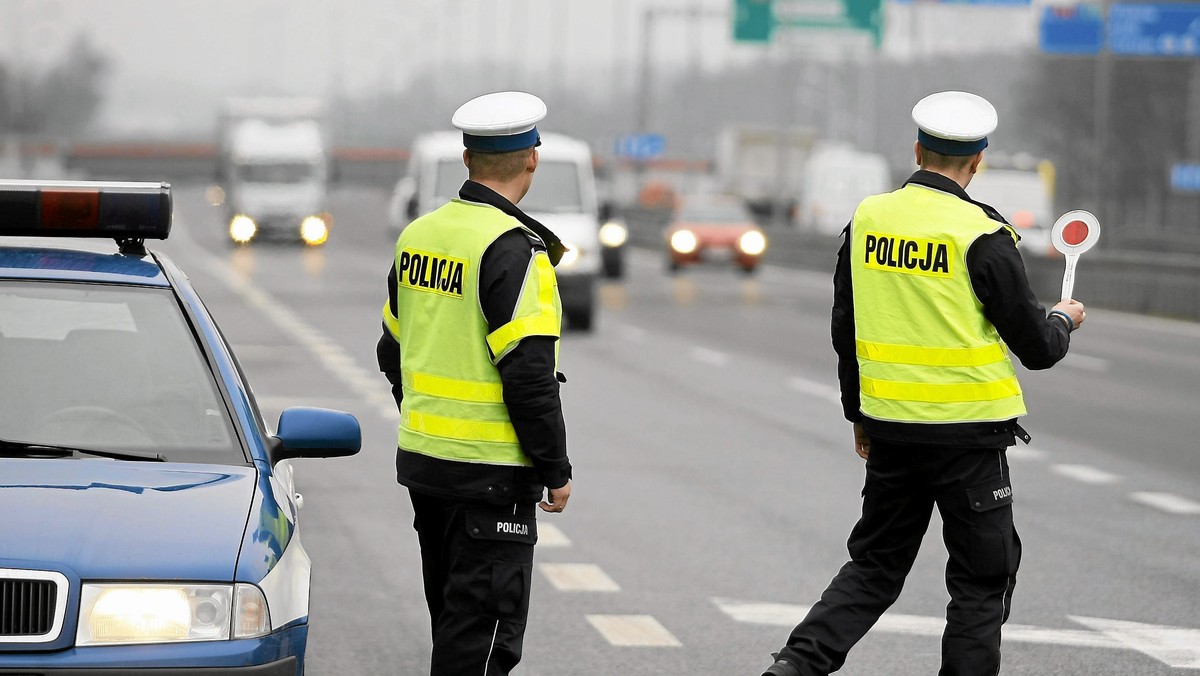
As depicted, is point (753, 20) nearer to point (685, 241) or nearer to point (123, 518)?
point (685, 241)

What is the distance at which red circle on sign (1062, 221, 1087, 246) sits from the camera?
609 cm

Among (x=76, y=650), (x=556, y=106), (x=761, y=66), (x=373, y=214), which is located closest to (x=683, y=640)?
(x=76, y=650)

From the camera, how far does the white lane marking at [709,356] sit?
2048 centimetres

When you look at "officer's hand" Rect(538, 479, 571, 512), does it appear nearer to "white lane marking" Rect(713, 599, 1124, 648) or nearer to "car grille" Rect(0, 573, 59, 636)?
"car grille" Rect(0, 573, 59, 636)

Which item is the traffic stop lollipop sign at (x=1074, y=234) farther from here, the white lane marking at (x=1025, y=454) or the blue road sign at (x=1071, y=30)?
the blue road sign at (x=1071, y=30)

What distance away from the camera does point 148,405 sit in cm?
545

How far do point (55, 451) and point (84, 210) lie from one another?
83 cm

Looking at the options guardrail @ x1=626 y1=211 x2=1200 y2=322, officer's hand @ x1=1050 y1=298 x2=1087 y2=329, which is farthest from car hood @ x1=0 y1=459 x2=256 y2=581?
guardrail @ x1=626 y1=211 x2=1200 y2=322

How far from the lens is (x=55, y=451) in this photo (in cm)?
515

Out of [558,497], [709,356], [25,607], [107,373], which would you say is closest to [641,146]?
[709,356]

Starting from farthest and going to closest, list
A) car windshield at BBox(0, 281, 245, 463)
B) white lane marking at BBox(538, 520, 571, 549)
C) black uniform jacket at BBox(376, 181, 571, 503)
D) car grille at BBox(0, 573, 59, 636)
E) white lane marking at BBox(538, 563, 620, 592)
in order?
white lane marking at BBox(538, 520, 571, 549)
white lane marking at BBox(538, 563, 620, 592)
car windshield at BBox(0, 281, 245, 463)
black uniform jacket at BBox(376, 181, 571, 503)
car grille at BBox(0, 573, 59, 636)

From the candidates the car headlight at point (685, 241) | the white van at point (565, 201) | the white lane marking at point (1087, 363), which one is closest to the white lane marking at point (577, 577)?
the white lane marking at point (1087, 363)

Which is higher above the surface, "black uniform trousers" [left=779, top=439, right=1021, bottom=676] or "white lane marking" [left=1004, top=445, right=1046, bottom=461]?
"black uniform trousers" [left=779, top=439, right=1021, bottom=676]

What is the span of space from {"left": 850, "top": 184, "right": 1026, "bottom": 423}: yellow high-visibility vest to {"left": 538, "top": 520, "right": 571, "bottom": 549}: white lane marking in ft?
12.5
